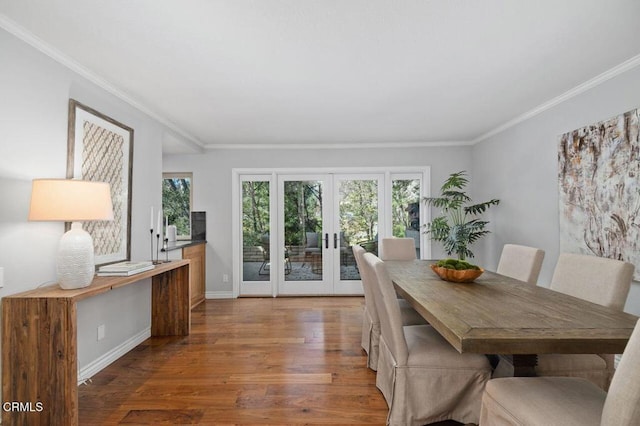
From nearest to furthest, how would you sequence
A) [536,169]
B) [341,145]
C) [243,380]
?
[243,380]
[536,169]
[341,145]

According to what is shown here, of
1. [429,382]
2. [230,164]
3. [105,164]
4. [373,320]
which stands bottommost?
[429,382]

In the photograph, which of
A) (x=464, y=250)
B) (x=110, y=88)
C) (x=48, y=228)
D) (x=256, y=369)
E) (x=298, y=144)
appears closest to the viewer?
(x=48, y=228)

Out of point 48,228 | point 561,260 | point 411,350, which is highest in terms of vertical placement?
point 48,228

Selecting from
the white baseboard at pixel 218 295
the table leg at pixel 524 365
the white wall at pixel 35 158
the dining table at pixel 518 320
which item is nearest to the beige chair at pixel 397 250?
the dining table at pixel 518 320

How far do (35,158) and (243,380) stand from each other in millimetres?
2069

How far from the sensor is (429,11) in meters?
1.69

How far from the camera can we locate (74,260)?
189cm

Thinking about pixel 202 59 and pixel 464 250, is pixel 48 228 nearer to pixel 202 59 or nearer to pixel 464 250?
pixel 202 59

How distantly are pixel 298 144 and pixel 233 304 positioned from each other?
2547 millimetres

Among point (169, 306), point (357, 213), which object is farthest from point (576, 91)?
point (169, 306)

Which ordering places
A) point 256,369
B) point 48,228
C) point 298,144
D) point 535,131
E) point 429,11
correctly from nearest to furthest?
point 429,11
point 48,228
point 256,369
point 535,131
point 298,144

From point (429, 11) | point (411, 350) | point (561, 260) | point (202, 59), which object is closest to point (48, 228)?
point (202, 59)

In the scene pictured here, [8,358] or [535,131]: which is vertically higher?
[535,131]

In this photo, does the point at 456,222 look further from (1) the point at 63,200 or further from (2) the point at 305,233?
(1) the point at 63,200
